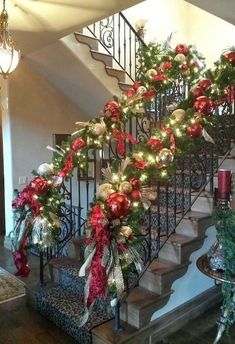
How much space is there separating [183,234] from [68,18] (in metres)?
2.29

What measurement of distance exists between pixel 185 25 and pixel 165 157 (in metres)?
5.77

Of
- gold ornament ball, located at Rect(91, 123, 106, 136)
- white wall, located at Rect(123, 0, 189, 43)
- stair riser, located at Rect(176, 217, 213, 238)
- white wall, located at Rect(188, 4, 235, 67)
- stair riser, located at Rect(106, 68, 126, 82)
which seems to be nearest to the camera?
gold ornament ball, located at Rect(91, 123, 106, 136)

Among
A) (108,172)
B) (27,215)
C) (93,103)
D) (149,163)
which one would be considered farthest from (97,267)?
(93,103)

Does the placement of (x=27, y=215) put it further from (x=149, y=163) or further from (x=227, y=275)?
(x=227, y=275)

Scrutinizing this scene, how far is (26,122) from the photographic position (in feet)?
15.8

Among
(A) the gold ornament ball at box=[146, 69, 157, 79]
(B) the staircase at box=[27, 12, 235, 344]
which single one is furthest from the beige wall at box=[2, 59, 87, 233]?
(A) the gold ornament ball at box=[146, 69, 157, 79]

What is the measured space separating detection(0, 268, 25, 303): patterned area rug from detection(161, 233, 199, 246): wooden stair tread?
1.64 metres

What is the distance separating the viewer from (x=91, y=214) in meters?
2.03

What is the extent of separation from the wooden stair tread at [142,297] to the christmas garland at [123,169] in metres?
0.40

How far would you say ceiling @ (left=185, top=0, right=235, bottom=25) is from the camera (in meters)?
2.53

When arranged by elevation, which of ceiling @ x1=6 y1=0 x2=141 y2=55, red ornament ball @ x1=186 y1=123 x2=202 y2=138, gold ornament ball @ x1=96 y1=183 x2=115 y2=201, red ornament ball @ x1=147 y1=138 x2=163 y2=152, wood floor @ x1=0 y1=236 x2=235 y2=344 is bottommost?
wood floor @ x1=0 y1=236 x2=235 y2=344

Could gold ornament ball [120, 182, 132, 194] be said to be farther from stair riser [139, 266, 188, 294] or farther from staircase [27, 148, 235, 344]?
stair riser [139, 266, 188, 294]

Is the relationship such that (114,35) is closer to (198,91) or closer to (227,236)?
(198,91)

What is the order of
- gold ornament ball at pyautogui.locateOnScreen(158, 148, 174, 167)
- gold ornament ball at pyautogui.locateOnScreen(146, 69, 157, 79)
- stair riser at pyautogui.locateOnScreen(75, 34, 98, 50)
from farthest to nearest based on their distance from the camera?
stair riser at pyautogui.locateOnScreen(75, 34, 98, 50), gold ornament ball at pyautogui.locateOnScreen(146, 69, 157, 79), gold ornament ball at pyautogui.locateOnScreen(158, 148, 174, 167)
